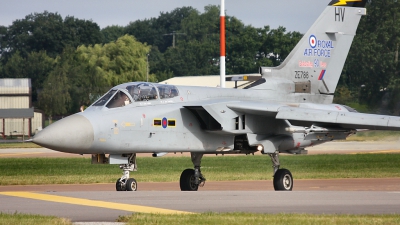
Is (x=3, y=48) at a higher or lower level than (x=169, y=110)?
higher

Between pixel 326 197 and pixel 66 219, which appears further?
pixel 326 197

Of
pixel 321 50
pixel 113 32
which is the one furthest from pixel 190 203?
pixel 113 32

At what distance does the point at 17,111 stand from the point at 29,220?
52329 mm

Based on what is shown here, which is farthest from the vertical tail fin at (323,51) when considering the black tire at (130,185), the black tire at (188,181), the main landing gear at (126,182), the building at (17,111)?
the building at (17,111)

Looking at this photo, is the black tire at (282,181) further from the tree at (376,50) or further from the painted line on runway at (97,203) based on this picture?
the tree at (376,50)

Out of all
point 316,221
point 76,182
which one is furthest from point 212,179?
point 316,221

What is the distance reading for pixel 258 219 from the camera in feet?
36.0

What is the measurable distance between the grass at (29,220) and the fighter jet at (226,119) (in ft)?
11.7

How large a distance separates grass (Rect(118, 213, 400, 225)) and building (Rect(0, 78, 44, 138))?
50.3 m

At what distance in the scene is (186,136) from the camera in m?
17.0

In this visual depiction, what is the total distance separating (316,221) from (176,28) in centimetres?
11745

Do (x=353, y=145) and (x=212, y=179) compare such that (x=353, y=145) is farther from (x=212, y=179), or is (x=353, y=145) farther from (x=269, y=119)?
(x=269, y=119)

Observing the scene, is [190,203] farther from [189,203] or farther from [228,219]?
[228,219]

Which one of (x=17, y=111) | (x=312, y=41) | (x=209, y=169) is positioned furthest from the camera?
(x=17, y=111)
